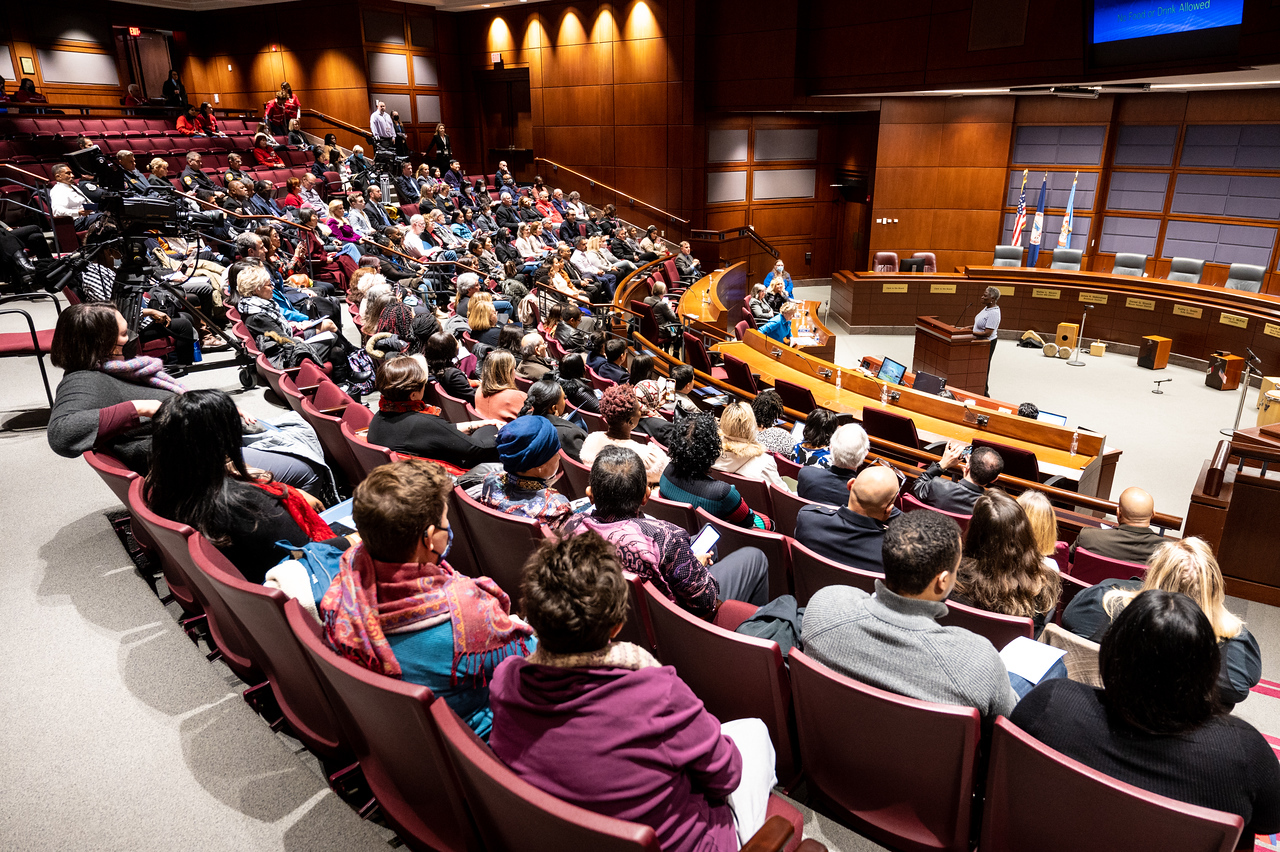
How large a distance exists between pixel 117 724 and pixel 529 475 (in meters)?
1.38

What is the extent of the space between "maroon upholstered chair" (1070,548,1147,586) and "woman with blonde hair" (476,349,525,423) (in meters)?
2.69

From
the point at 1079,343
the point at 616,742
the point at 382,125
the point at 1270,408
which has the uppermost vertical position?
the point at 382,125

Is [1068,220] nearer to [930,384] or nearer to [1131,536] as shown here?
[930,384]

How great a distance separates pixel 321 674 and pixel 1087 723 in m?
1.69

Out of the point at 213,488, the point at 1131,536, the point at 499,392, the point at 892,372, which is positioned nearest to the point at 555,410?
the point at 499,392

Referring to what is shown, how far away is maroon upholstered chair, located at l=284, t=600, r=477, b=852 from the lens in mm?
1378

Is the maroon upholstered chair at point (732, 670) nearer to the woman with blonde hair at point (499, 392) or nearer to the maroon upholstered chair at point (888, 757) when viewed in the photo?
the maroon upholstered chair at point (888, 757)

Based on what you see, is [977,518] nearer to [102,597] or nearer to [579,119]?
[102,597]

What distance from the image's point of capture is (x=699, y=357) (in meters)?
7.74

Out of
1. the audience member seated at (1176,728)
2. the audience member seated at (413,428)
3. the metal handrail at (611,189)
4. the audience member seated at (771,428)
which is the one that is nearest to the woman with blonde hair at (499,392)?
the audience member seated at (413,428)

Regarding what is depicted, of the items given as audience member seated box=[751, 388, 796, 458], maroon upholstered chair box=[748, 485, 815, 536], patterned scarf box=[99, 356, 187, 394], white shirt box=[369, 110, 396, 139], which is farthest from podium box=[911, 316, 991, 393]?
white shirt box=[369, 110, 396, 139]

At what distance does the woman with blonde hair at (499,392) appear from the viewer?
3.86m

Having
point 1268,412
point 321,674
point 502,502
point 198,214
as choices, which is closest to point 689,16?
point 198,214

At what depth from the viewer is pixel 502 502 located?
2.55 m
